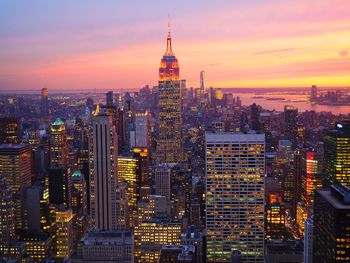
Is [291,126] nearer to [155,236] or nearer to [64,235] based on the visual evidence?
[155,236]

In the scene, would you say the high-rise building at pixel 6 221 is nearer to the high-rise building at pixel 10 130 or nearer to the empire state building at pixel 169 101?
the high-rise building at pixel 10 130

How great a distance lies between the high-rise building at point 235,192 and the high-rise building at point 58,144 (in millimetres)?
16775

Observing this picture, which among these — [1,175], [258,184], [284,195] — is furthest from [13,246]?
[284,195]

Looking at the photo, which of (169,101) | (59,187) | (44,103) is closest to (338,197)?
(59,187)

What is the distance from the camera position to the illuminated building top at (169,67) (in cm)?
A: 4912

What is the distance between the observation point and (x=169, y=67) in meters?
49.5

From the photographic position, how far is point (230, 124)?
4109cm

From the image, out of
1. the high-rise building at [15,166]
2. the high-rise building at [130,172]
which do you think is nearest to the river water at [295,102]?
the high-rise building at [130,172]

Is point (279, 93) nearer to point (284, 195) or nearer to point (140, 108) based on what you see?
point (284, 195)

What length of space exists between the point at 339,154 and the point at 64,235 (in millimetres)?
13420

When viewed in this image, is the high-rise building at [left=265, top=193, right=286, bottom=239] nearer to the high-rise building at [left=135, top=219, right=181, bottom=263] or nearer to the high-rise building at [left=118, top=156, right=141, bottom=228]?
the high-rise building at [left=135, top=219, right=181, bottom=263]

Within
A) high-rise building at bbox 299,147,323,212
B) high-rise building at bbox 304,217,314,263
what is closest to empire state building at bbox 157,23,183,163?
high-rise building at bbox 299,147,323,212

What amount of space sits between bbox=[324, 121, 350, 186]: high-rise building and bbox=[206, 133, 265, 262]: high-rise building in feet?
14.2

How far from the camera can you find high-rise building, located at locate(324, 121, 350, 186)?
2430 cm
